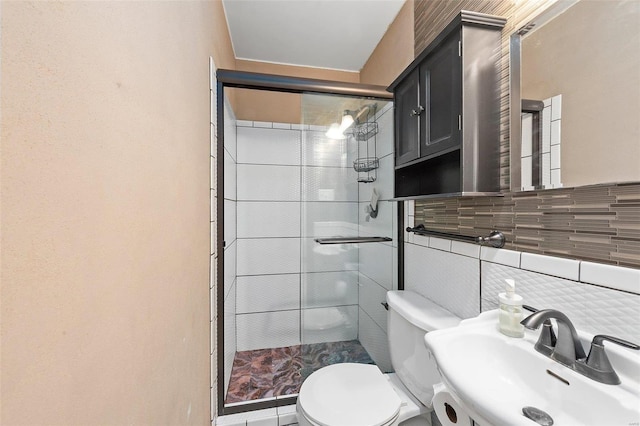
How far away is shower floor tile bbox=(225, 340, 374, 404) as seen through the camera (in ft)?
5.21

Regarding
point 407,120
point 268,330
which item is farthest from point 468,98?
point 268,330

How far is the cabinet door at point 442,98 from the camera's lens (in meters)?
1.00

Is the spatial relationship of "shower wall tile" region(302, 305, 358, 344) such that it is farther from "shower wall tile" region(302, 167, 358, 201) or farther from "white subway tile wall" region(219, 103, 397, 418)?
"shower wall tile" region(302, 167, 358, 201)

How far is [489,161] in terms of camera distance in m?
0.99

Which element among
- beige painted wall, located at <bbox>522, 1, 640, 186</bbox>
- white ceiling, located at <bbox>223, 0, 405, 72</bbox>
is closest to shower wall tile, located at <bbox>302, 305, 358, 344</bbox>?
beige painted wall, located at <bbox>522, 1, 640, 186</bbox>

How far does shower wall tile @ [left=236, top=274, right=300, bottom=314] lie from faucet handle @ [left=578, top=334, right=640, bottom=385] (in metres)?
1.75

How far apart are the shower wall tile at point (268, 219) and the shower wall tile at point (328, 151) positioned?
0.59 m

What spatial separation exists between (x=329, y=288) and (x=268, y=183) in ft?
3.12

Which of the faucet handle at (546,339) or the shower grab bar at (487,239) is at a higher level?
the shower grab bar at (487,239)

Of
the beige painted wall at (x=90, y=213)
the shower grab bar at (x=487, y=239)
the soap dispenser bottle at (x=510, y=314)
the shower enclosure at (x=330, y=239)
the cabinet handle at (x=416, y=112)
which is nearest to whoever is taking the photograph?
the beige painted wall at (x=90, y=213)

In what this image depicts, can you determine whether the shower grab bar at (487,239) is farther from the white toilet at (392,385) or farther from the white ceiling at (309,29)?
the white ceiling at (309,29)

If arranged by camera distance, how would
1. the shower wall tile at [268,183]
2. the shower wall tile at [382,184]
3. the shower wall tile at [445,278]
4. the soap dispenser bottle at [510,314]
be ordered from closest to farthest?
the soap dispenser bottle at [510,314], the shower wall tile at [445,278], the shower wall tile at [382,184], the shower wall tile at [268,183]

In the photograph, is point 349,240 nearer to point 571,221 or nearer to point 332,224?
point 332,224

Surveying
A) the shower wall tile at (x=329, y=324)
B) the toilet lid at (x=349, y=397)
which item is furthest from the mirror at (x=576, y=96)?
the shower wall tile at (x=329, y=324)
